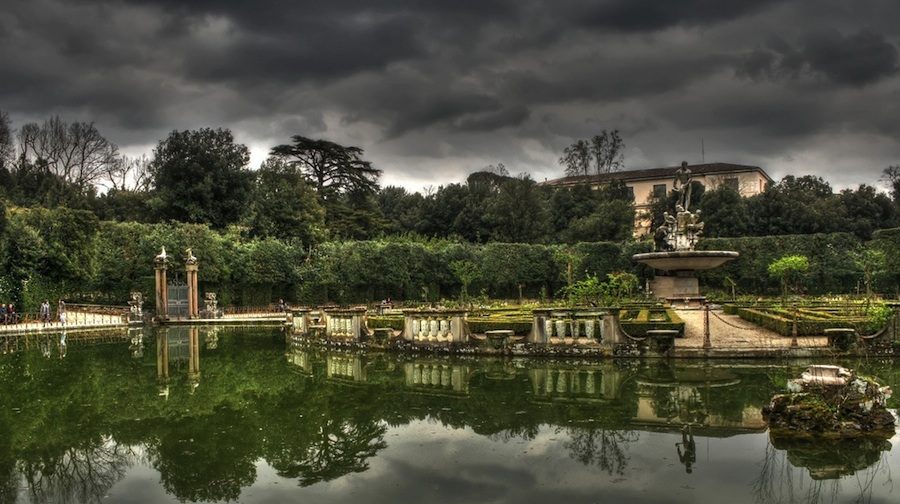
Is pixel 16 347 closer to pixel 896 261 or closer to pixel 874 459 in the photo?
pixel 874 459

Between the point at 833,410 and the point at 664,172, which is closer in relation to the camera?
the point at 833,410

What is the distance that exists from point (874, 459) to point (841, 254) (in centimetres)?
4285

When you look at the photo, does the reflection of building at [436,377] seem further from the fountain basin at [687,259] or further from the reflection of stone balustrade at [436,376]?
the fountain basin at [687,259]

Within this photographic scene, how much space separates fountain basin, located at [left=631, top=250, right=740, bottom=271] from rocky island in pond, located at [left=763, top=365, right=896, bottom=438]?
19085 mm

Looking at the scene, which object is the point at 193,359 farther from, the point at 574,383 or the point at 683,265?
the point at 683,265

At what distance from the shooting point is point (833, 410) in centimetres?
955

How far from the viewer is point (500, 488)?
25.2 ft

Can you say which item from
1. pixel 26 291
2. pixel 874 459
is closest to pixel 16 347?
pixel 26 291

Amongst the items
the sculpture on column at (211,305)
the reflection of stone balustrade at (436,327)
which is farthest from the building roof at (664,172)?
the reflection of stone balustrade at (436,327)

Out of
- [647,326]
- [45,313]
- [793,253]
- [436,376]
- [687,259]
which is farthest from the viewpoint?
[793,253]

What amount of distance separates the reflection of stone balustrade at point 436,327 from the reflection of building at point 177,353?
582cm

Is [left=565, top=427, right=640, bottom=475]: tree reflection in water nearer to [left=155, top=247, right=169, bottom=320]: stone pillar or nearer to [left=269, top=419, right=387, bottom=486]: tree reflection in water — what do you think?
[left=269, top=419, right=387, bottom=486]: tree reflection in water

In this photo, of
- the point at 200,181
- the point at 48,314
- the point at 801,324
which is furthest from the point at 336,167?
the point at 801,324

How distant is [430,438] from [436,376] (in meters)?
5.59
